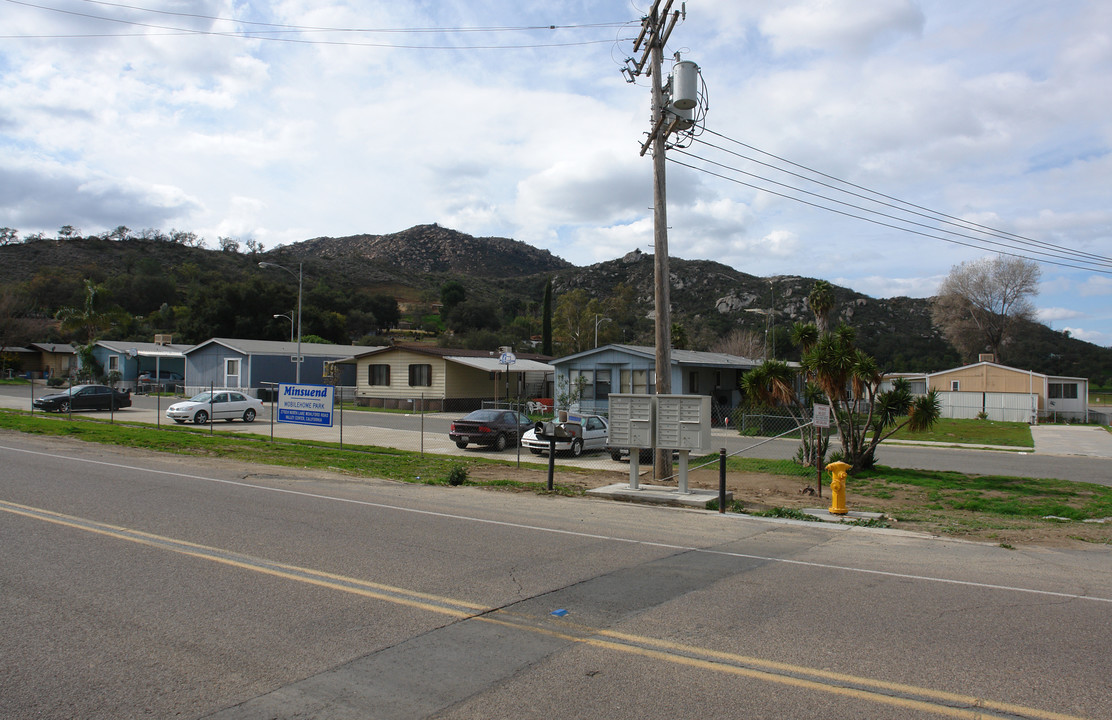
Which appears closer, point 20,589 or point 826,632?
point 826,632

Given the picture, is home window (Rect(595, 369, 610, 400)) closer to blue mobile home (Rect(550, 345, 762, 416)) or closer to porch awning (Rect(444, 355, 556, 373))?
blue mobile home (Rect(550, 345, 762, 416))

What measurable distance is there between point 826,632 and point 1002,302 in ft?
256

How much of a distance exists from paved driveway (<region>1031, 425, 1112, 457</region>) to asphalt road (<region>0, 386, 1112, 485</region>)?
2.06 ft

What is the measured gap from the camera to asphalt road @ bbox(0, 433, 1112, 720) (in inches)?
172

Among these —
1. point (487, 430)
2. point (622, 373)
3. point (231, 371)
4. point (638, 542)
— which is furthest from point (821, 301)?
point (231, 371)

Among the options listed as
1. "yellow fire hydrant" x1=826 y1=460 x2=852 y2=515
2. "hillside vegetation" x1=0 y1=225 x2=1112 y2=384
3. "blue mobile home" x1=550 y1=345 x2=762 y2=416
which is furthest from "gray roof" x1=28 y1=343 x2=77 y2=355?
"yellow fire hydrant" x1=826 y1=460 x2=852 y2=515

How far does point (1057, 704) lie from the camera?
439 cm

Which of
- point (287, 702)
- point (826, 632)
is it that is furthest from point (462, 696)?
point (826, 632)

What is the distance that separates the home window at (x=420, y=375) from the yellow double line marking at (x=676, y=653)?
37491 mm

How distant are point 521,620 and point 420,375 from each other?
133 feet

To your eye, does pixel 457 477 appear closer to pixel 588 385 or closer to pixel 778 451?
pixel 778 451

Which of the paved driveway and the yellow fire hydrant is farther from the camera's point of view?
the paved driveway

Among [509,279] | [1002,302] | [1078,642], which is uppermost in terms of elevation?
[509,279]

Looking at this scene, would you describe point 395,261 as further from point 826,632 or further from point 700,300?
point 826,632
